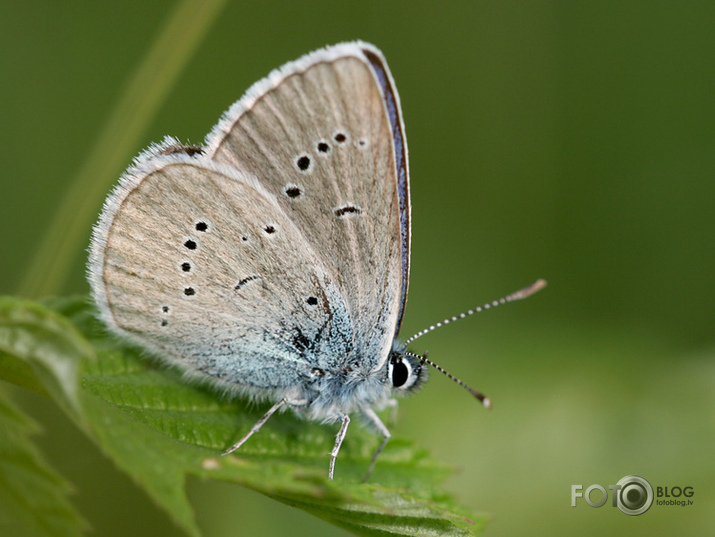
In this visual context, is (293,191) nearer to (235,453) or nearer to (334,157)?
(334,157)

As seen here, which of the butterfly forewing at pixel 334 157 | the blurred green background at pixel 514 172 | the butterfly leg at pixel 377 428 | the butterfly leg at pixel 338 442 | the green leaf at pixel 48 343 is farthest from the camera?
the blurred green background at pixel 514 172

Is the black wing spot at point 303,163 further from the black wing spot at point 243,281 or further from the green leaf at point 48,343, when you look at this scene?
the green leaf at point 48,343

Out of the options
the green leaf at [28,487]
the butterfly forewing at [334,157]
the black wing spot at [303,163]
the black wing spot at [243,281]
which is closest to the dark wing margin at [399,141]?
the butterfly forewing at [334,157]

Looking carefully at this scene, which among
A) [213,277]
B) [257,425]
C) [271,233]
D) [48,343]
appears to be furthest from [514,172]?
[48,343]

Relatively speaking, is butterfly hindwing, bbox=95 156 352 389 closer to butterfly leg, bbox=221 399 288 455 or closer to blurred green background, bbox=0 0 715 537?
butterfly leg, bbox=221 399 288 455

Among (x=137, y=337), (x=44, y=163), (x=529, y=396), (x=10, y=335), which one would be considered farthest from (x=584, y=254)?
(x=10, y=335)

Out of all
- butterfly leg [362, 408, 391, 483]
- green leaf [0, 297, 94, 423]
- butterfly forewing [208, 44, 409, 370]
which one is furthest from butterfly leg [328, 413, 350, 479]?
green leaf [0, 297, 94, 423]
